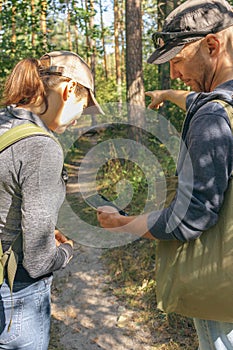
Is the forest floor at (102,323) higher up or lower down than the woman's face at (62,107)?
lower down

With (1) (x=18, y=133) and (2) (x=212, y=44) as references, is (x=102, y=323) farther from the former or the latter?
(2) (x=212, y=44)

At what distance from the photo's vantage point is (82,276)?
478cm

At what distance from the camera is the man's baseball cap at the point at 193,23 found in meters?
1.57

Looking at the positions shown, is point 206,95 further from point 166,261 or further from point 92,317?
point 92,317

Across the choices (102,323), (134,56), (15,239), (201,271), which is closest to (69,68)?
(15,239)

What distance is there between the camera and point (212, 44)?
5.19 feet

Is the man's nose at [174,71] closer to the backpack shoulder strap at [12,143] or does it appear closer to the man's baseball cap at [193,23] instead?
the man's baseball cap at [193,23]

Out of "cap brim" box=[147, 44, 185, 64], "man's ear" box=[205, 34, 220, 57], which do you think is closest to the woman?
"cap brim" box=[147, 44, 185, 64]

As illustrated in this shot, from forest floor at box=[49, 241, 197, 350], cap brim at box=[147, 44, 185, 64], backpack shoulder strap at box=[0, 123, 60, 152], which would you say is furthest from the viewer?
forest floor at box=[49, 241, 197, 350]

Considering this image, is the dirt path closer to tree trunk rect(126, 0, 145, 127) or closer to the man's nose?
the man's nose

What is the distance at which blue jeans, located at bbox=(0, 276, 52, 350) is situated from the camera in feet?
5.57

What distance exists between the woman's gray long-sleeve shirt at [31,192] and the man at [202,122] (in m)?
0.26

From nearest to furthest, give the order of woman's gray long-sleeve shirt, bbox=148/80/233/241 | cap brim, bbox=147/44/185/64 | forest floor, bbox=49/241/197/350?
1. woman's gray long-sleeve shirt, bbox=148/80/233/241
2. cap brim, bbox=147/44/185/64
3. forest floor, bbox=49/241/197/350

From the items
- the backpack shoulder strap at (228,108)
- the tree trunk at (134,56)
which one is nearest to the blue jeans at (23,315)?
the backpack shoulder strap at (228,108)
